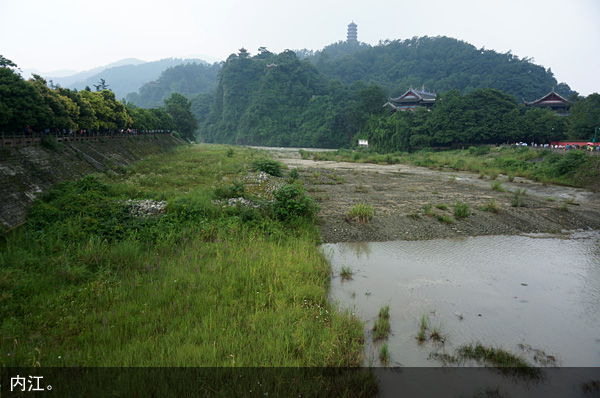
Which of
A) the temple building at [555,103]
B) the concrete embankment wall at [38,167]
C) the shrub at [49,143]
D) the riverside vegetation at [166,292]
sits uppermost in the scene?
the temple building at [555,103]

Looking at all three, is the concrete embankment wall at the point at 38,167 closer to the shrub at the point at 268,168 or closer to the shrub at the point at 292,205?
the shrub at the point at 292,205

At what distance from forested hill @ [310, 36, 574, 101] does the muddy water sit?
87.6 m

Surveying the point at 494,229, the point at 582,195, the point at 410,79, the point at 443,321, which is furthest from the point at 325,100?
the point at 443,321

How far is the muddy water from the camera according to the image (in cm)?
648

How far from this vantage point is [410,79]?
357 ft

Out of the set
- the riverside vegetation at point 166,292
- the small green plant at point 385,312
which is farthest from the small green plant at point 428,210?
the small green plant at point 385,312

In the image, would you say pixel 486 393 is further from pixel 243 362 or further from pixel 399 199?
pixel 399 199

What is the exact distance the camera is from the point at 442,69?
11075 cm

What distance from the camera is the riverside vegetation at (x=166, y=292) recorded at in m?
5.22

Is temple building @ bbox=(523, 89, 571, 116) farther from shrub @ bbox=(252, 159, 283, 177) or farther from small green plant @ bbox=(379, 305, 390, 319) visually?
small green plant @ bbox=(379, 305, 390, 319)

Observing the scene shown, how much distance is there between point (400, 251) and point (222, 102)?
118 m

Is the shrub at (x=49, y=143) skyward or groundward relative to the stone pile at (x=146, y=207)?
skyward

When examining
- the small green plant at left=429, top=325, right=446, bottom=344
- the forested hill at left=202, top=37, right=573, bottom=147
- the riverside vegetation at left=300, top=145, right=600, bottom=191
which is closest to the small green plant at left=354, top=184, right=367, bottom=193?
the riverside vegetation at left=300, top=145, right=600, bottom=191

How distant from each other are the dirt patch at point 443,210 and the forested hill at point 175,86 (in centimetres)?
14555
